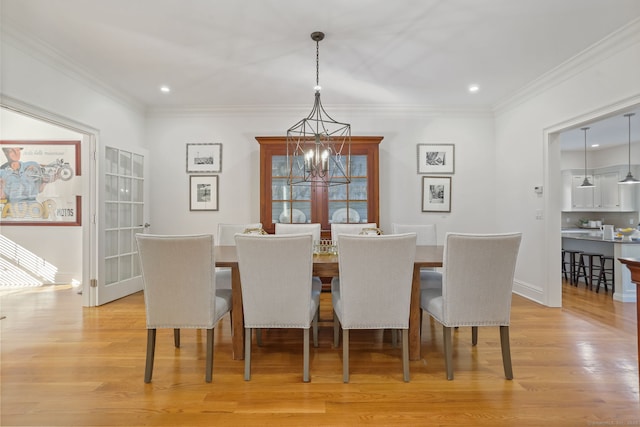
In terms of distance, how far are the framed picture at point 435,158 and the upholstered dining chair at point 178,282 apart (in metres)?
3.32

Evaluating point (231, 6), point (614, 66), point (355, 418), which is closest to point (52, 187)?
point (231, 6)

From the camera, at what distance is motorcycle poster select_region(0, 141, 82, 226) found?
4.23 meters

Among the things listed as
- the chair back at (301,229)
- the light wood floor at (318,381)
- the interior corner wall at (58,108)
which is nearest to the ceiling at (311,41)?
the interior corner wall at (58,108)

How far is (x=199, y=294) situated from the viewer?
1.84 meters

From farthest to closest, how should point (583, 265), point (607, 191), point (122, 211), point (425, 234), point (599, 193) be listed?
point (599, 193)
point (607, 191)
point (583, 265)
point (122, 211)
point (425, 234)

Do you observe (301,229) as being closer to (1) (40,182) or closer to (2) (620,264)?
(2) (620,264)

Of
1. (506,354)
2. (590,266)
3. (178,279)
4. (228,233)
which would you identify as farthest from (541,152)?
(178,279)

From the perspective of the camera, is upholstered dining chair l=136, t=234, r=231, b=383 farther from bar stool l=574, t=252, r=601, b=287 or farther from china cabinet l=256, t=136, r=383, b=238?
bar stool l=574, t=252, r=601, b=287

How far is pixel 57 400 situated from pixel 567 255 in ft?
20.2

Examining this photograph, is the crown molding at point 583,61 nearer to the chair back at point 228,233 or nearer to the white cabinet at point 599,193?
the chair back at point 228,233

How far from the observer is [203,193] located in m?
4.23

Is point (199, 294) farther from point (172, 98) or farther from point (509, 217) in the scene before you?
point (509, 217)

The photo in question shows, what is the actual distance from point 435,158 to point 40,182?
555cm

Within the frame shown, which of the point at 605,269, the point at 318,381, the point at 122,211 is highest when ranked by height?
the point at 122,211
